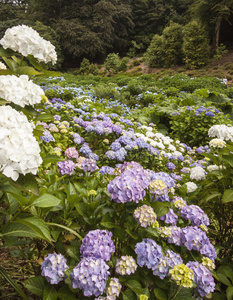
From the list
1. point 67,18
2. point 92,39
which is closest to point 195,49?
point 92,39

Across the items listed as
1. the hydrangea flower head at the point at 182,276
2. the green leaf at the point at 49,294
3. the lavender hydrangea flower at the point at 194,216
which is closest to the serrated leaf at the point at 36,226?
the green leaf at the point at 49,294

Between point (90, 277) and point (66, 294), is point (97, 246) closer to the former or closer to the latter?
point (90, 277)

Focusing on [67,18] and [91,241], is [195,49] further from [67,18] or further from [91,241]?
[91,241]

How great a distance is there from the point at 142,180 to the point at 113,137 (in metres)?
A: 1.90

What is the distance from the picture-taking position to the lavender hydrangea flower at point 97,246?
0.87 metres

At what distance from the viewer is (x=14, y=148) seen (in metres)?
0.73

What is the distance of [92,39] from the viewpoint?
22.8m

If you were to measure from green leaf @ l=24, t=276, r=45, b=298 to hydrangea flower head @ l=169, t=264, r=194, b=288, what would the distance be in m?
0.54

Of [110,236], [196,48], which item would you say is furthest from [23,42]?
[196,48]

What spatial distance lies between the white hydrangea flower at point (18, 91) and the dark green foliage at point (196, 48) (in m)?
17.3

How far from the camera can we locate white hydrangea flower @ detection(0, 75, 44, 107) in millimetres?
1031

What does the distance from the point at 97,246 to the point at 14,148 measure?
19.4 inches

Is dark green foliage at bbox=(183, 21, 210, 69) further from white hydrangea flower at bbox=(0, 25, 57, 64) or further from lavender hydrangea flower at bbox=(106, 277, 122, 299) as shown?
lavender hydrangea flower at bbox=(106, 277, 122, 299)

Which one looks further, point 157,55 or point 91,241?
point 157,55
